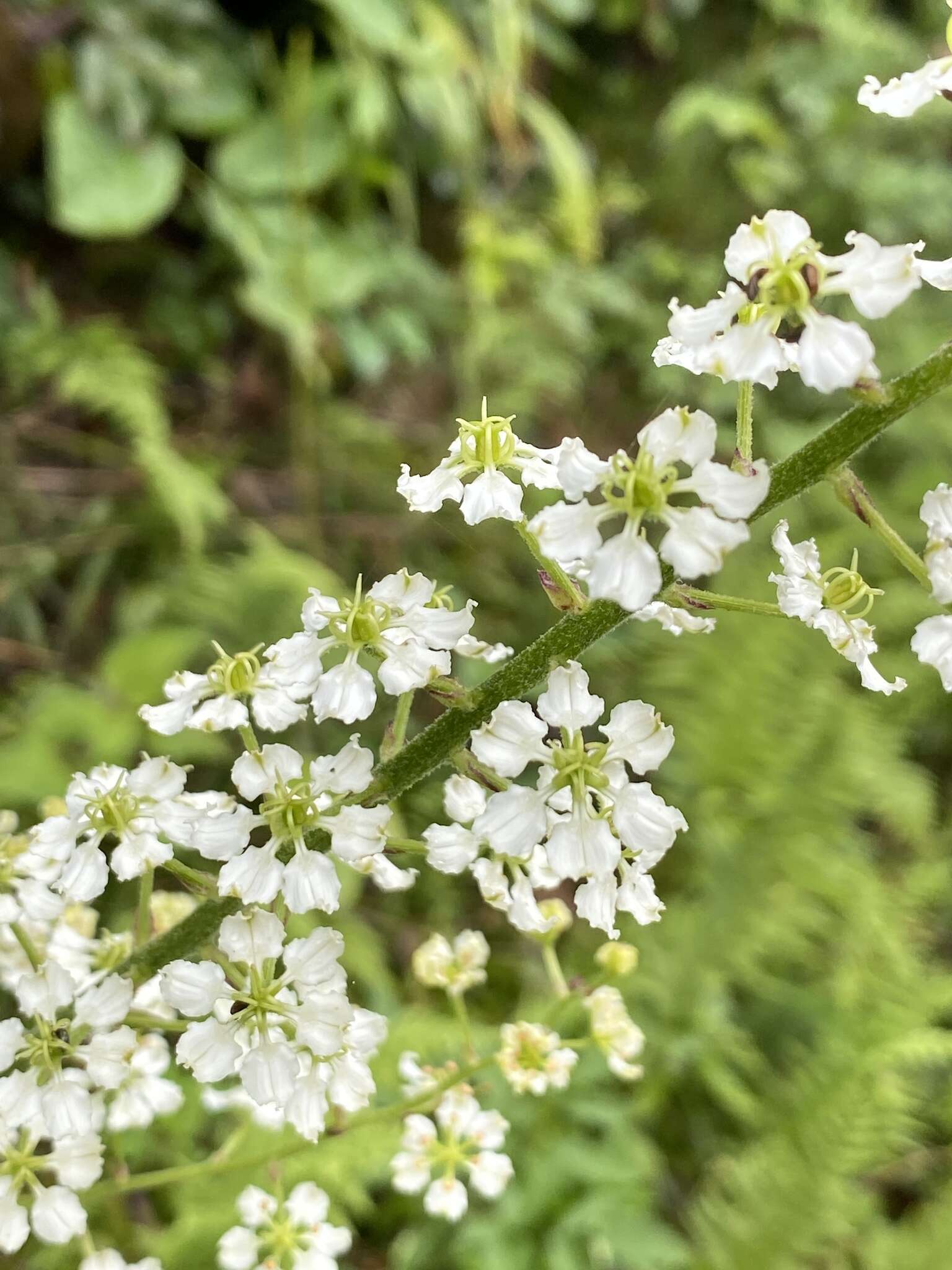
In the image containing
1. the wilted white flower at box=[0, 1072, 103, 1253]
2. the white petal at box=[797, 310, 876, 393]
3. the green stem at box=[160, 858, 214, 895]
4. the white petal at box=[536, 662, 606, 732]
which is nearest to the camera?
the white petal at box=[797, 310, 876, 393]

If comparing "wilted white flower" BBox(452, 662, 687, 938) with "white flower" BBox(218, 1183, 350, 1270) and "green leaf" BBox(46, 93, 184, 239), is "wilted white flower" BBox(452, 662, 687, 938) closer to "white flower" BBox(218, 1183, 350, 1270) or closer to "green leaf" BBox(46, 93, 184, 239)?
"white flower" BBox(218, 1183, 350, 1270)

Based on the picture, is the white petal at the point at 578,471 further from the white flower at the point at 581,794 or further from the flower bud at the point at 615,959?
the flower bud at the point at 615,959

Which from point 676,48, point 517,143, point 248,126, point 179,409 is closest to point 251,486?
point 179,409

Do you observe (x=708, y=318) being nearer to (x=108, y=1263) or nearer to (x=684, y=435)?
(x=684, y=435)

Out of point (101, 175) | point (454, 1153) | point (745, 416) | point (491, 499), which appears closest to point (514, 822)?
point (491, 499)

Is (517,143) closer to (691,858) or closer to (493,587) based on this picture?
(493,587)

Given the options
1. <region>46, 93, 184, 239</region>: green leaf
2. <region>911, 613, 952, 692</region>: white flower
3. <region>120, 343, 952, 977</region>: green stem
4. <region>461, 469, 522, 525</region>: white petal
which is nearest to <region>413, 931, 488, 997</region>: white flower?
<region>120, 343, 952, 977</region>: green stem
